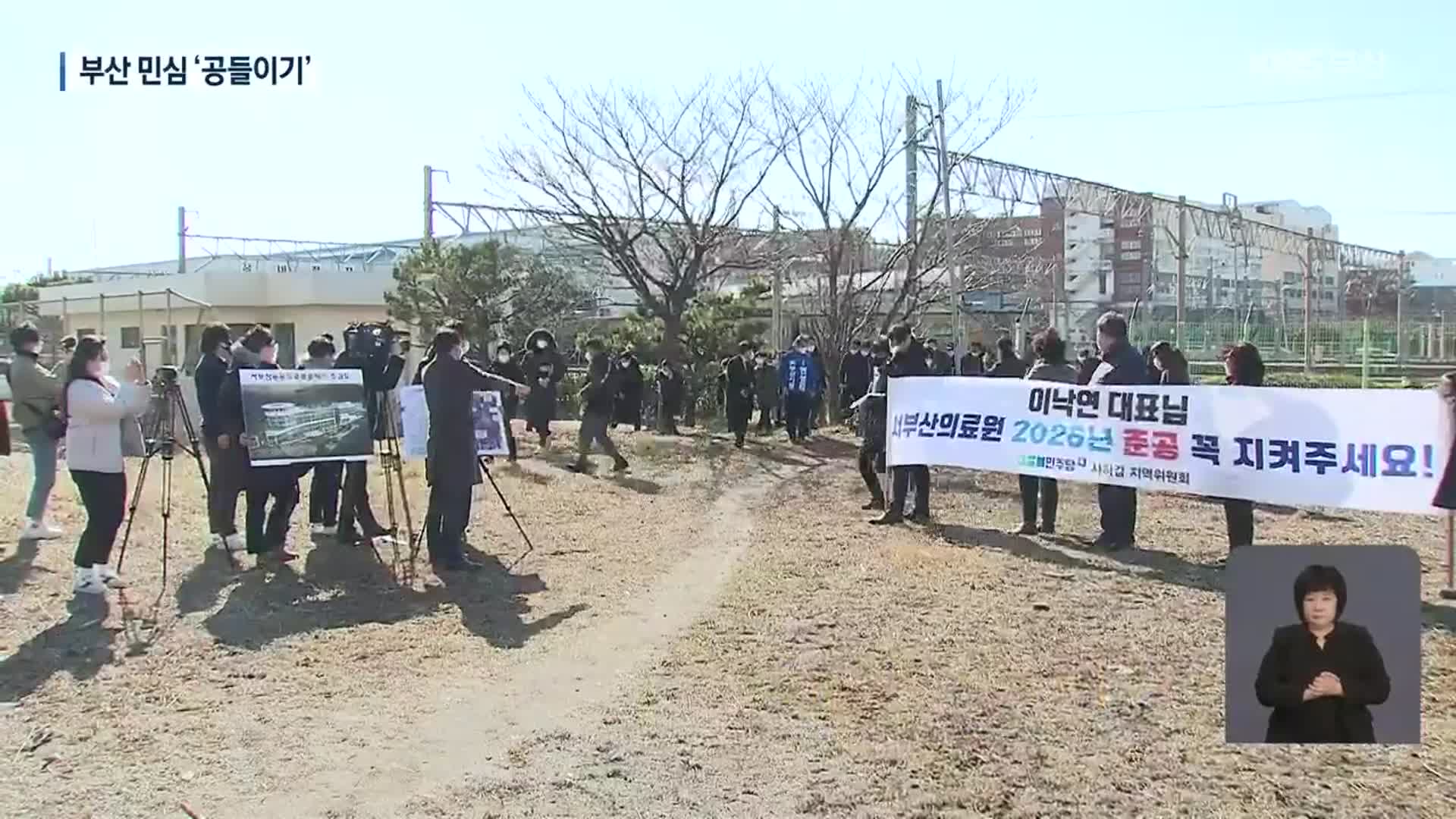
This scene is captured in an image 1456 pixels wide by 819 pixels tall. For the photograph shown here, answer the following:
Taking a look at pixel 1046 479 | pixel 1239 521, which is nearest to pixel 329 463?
pixel 1046 479

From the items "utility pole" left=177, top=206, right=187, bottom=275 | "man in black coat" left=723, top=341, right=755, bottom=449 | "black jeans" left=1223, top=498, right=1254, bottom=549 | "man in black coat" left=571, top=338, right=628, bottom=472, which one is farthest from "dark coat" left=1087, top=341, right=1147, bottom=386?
"utility pole" left=177, top=206, right=187, bottom=275

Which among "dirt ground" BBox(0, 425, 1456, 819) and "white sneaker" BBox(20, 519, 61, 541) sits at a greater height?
"white sneaker" BBox(20, 519, 61, 541)

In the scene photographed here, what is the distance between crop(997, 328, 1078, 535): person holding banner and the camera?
10.5 metres

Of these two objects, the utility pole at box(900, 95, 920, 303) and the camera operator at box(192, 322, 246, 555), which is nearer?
the camera operator at box(192, 322, 246, 555)

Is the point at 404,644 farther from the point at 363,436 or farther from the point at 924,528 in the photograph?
the point at 924,528

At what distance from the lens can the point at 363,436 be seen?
943cm

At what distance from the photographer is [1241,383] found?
9297mm

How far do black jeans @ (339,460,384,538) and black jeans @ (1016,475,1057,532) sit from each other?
527 centimetres

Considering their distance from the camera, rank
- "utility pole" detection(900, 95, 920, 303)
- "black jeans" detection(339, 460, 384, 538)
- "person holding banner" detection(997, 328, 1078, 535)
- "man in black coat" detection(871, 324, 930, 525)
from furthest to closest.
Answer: "utility pole" detection(900, 95, 920, 303), "man in black coat" detection(871, 324, 930, 525), "person holding banner" detection(997, 328, 1078, 535), "black jeans" detection(339, 460, 384, 538)

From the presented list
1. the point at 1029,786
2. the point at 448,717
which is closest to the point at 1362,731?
the point at 1029,786

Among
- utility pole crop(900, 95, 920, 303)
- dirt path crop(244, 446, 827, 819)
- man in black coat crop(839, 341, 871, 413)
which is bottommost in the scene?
dirt path crop(244, 446, 827, 819)

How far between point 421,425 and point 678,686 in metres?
6.28

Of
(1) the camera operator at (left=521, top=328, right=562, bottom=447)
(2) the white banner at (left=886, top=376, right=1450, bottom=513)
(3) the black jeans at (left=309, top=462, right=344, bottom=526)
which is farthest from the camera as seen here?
(1) the camera operator at (left=521, top=328, right=562, bottom=447)

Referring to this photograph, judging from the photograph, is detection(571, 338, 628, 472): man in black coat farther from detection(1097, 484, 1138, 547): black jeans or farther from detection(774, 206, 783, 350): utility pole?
detection(774, 206, 783, 350): utility pole
